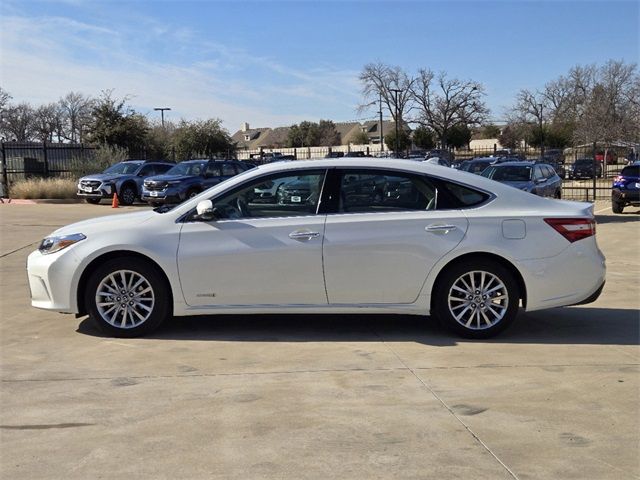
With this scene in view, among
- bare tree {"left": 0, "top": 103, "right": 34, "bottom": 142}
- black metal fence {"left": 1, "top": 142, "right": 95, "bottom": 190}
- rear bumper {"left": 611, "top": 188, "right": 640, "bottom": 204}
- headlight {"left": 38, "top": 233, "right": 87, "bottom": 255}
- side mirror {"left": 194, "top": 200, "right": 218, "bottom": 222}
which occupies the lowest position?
rear bumper {"left": 611, "top": 188, "right": 640, "bottom": 204}

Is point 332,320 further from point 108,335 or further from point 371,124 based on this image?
point 371,124

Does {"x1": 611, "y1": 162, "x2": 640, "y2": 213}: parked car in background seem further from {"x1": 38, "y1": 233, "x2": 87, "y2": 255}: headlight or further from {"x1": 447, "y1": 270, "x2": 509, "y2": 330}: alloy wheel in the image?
{"x1": 38, "y1": 233, "x2": 87, "y2": 255}: headlight

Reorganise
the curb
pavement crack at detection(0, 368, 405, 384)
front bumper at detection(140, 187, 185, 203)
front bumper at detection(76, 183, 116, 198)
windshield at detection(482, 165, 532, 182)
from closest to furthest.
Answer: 1. pavement crack at detection(0, 368, 405, 384)
2. windshield at detection(482, 165, 532, 182)
3. front bumper at detection(140, 187, 185, 203)
4. front bumper at detection(76, 183, 116, 198)
5. the curb

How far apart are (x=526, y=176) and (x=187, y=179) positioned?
11090 millimetres

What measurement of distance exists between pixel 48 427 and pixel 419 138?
75454 millimetres

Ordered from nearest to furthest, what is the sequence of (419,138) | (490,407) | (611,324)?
(490,407), (611,324), (419,138)

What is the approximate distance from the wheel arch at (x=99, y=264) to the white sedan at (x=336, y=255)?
11 millimetres

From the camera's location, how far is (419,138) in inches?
3041

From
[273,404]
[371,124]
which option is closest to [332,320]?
[273,404]

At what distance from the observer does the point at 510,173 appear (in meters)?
17.3

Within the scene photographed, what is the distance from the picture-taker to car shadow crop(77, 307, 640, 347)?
6.13m

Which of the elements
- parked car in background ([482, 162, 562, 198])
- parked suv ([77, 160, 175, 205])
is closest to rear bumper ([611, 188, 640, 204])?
parked car in background ([482, 162, 562, 198])

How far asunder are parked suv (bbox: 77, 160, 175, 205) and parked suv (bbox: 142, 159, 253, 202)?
7.71ft

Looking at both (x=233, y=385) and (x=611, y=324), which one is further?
(x=611, y=324)
